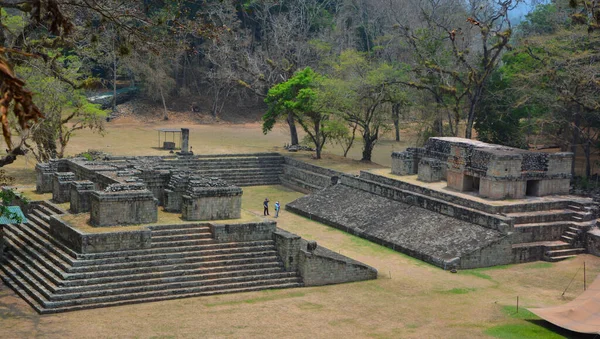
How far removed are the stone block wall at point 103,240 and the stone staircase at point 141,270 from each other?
0.54ft

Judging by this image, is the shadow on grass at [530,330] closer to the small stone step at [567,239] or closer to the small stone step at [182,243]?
the small stone step at [567,239]

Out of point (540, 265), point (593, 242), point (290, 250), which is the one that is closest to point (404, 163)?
point (540, 265)

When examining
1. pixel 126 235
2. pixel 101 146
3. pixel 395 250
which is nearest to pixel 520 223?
pixel 395 250

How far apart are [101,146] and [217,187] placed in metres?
18.4

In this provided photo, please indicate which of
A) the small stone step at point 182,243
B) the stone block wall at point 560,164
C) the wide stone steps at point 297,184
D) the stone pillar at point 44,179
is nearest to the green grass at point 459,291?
the small stone step at point 182,243

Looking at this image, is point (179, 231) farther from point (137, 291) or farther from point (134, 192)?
point (137, 291)

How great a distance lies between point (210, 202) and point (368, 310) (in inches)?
232

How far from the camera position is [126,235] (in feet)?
70.0

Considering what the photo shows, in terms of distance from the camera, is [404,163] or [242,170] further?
[242,170]

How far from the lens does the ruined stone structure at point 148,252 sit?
2048 centimetres

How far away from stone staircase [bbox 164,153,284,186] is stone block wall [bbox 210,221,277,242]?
13.7 m

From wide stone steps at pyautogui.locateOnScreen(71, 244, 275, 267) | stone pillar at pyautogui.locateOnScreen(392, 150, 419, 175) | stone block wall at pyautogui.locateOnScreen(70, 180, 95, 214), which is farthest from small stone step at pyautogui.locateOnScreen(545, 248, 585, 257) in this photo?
stone block wall at pyautogui.locateOnScreen(70, 180, 95, 214)

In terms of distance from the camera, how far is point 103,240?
827 inches

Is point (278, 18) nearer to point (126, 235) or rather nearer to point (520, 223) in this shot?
point (520, 223)
